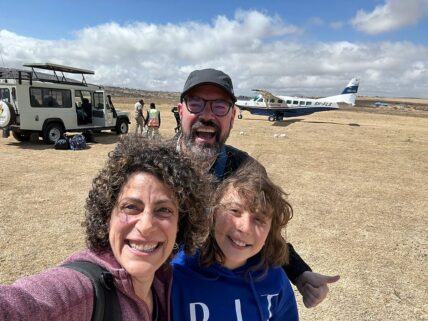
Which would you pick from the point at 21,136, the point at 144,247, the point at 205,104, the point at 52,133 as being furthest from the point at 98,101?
the point at 144,247

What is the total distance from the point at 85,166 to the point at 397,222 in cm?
757

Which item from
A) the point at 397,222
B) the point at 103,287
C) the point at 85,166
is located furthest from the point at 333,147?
the point at 103,287

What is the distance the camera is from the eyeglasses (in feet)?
6.97

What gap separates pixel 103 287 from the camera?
0.98m

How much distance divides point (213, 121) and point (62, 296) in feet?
4.64

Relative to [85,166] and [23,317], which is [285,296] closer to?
[23,317]

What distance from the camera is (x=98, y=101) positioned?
1439cm

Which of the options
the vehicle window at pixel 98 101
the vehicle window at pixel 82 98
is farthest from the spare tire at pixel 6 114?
Result: the vehicle window at pixel 98 101

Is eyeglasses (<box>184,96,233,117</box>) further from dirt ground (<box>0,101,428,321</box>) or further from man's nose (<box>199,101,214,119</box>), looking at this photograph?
dirt ground (<box>0,101,428,321</box>)

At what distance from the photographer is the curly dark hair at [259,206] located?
157cm

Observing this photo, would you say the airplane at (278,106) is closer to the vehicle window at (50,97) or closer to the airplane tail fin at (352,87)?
the airplane tail fin at (352,87)

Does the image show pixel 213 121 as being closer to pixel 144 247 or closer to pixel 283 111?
pixel 144 247

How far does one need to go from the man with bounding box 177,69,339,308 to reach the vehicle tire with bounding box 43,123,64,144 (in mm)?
11170

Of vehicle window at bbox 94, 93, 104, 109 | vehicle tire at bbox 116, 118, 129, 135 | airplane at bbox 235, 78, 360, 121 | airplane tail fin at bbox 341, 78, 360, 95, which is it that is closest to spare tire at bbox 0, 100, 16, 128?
vehicle window at bbox 94, 93, 104, 109
